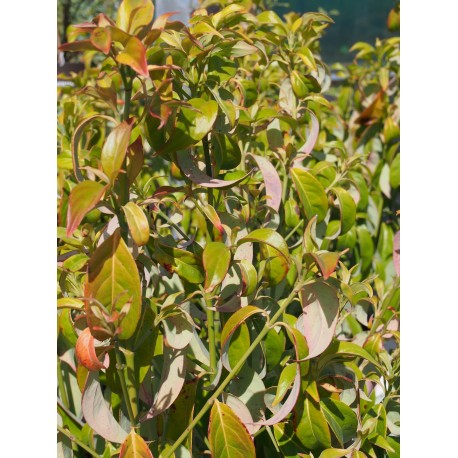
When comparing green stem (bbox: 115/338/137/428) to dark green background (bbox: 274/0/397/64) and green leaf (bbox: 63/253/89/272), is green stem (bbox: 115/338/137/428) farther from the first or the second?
dark green background (bbox: 274/0/397/64)

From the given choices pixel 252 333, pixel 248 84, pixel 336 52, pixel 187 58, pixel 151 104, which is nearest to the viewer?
pixel 151 104

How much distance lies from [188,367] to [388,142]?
1433mm

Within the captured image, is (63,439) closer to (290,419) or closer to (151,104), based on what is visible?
(290,419)

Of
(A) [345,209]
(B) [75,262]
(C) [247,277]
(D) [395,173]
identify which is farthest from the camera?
(D) [395,173]

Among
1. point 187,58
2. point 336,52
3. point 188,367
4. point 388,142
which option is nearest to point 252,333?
point 188,367

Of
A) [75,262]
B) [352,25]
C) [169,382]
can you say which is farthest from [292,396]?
[352,25]

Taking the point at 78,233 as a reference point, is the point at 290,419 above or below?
below

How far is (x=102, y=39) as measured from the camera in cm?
68

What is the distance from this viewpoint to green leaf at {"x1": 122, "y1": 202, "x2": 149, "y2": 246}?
27.4 inches

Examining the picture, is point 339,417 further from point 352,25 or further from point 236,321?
point 352,25

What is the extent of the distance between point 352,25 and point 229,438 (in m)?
12.1

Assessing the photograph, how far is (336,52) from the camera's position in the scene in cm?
1241

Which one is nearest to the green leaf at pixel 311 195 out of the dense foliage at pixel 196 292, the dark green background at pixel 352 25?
the dense foliage at pixel 196 292

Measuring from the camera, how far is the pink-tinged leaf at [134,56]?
2.19ft
